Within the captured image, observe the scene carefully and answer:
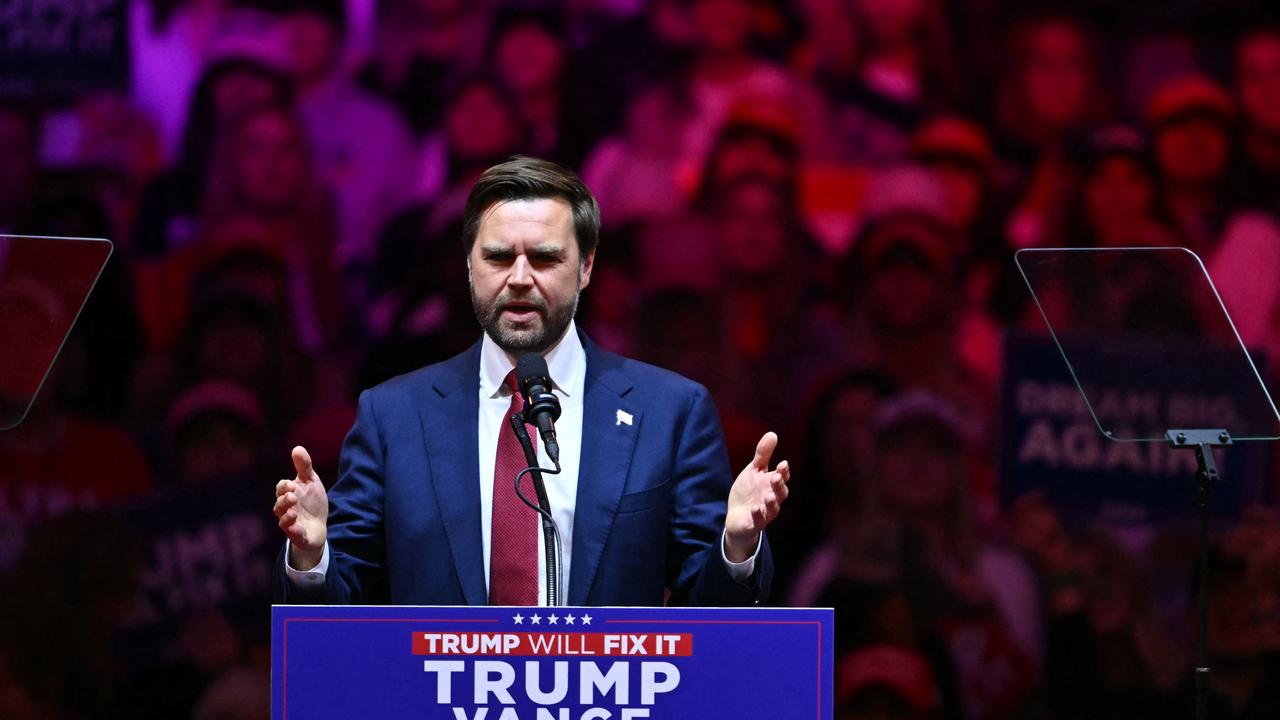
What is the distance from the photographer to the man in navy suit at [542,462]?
2533 millimetres

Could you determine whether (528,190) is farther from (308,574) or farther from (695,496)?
(308,574)

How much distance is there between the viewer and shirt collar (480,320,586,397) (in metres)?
2.66

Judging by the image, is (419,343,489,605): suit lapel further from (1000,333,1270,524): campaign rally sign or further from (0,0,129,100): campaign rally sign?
(0,0,129,100): campaign rally sign

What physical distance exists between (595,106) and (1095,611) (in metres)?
2.56

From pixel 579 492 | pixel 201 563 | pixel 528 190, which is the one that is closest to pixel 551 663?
pixel 579 492

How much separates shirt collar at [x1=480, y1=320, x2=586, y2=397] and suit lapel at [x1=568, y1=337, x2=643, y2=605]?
0.02 metres

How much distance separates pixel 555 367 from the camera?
2660 millimetres

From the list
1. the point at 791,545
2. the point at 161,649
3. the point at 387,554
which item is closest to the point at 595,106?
the point at 791,545

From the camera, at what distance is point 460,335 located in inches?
204

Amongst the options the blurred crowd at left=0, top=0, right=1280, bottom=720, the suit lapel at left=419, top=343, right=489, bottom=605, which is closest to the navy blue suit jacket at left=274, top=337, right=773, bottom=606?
the suit lapel at left=419, top=343, right=489, bottom=605

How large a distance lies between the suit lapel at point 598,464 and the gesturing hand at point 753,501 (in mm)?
280

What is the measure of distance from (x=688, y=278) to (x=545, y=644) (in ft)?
11.0

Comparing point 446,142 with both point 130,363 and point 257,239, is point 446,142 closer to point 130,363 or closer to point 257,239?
point 257,239

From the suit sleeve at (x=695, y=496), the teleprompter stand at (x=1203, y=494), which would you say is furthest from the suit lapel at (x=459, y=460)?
the teleprompter stand at (x=1203, y=494)
